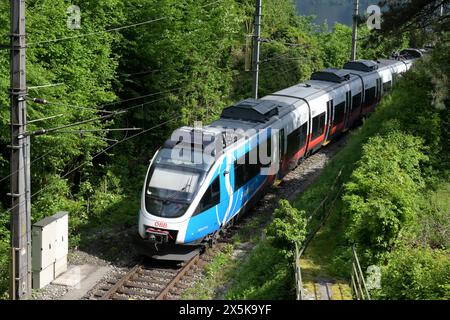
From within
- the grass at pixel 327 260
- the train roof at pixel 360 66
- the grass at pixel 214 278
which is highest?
the train roof at pixel 360 66

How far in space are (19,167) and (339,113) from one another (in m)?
17.4

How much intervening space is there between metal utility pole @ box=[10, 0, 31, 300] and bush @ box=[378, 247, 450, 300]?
24.3 feet

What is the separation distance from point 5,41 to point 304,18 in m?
32.9

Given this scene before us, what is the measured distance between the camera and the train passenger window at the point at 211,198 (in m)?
16.6

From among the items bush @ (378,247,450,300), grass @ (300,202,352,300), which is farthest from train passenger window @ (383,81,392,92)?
bush @ (378,247,450,300)

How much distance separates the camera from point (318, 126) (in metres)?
25.2

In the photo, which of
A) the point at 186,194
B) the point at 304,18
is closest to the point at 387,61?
the point at 304,18

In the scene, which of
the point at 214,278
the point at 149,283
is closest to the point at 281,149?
the point at 214,278

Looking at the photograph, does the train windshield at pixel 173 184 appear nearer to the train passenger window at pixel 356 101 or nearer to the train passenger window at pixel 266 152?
the train passenger window at pixel 266 152

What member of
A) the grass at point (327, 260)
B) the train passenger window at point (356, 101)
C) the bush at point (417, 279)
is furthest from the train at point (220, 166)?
the bush at point (417, 279)

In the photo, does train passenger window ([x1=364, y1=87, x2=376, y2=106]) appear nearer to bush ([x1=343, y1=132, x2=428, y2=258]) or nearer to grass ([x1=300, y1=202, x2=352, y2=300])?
bush ([x1=343, y1=132, x2=428, y2=258])

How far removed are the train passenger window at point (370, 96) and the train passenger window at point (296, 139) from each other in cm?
907

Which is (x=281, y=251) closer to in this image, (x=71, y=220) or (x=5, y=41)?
(x=71, y=220)
